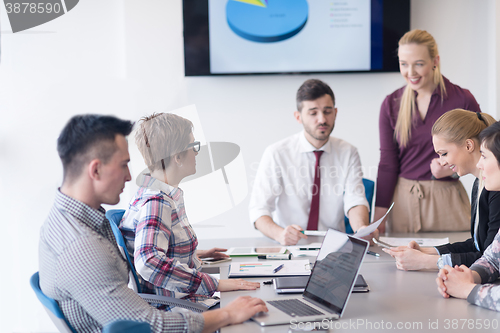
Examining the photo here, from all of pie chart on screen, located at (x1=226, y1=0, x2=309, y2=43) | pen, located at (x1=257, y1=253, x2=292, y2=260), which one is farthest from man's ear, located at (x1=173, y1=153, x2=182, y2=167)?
pie chart on screen, located at (x1=226, y1=0, x2=309, y2=43)

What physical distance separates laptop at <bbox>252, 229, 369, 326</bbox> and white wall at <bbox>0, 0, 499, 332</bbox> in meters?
1.98

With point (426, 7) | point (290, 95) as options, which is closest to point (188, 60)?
point (290, 95)

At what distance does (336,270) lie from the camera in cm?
119

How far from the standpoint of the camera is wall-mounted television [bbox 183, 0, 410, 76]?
3016 millimetres

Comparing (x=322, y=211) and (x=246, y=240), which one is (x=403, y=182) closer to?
(x=322, y=211)

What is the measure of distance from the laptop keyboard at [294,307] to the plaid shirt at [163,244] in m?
0.26

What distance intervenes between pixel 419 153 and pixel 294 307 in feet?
5.01

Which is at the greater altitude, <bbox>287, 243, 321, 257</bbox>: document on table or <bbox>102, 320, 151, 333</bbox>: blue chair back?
<bbox>102, 320, 151, 333</bbox>: blue chair back

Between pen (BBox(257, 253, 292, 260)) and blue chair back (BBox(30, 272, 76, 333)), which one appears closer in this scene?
blue chair back (BBox(30, 272, 76, 333))

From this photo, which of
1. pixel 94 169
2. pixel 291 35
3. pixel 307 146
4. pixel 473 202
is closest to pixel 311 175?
pixel 307 146

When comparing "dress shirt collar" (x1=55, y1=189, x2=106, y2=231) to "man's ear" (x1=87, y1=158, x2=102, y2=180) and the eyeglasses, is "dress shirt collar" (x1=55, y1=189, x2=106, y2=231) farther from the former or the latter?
the eyeglasses

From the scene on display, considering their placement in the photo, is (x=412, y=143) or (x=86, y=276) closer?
(x=86, y=276)

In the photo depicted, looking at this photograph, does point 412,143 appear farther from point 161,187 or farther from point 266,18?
point 161,187

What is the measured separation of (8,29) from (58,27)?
340mm
